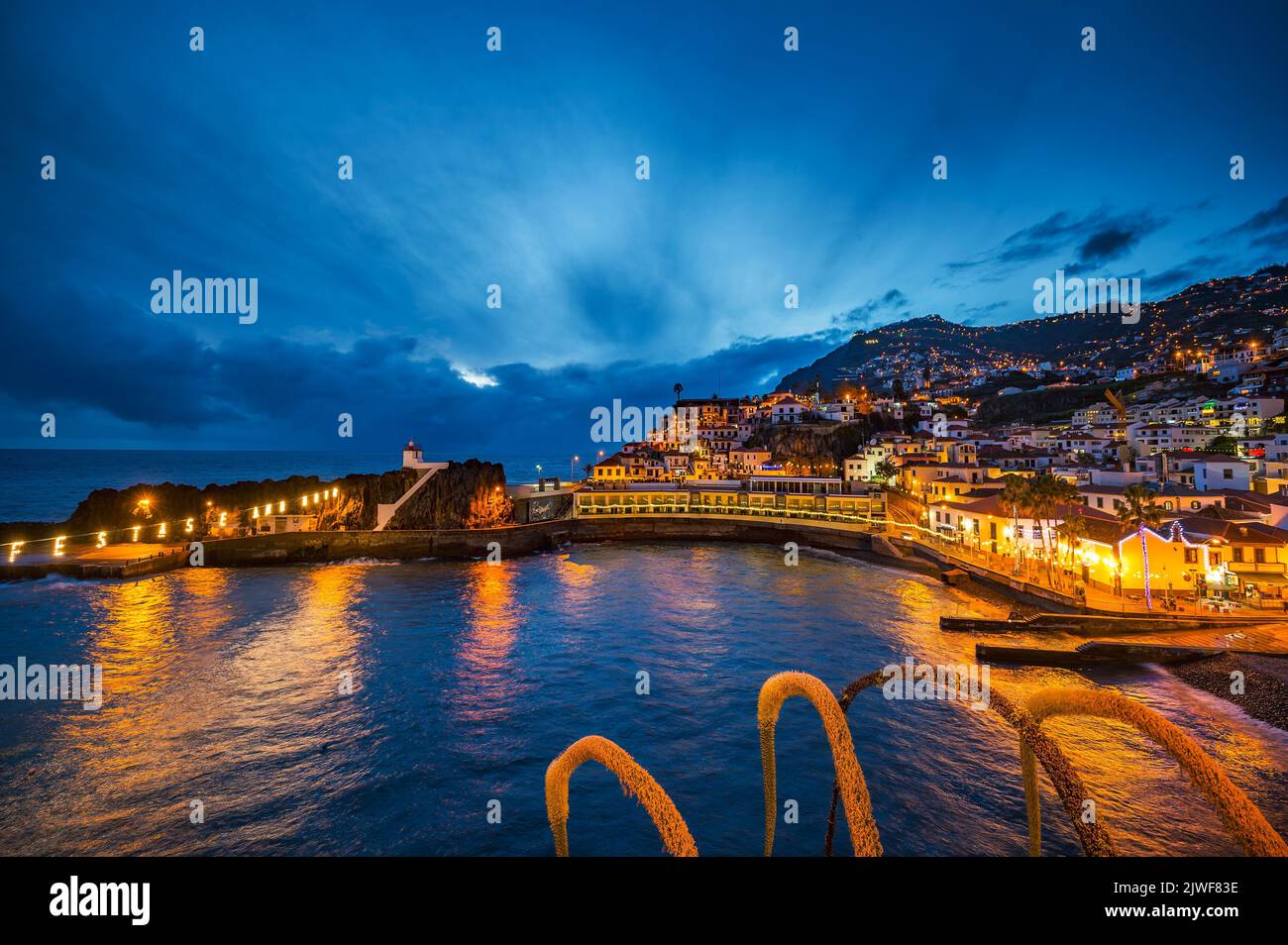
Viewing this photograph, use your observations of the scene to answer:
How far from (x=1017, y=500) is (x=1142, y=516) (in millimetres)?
6892

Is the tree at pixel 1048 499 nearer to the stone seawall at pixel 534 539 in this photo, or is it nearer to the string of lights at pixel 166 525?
the stone seawall at pixel 534 539

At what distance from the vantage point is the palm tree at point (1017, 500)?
33781 millimetres

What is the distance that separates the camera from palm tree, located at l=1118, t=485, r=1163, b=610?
26.1 metres

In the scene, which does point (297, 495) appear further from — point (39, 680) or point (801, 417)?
point (801, 417)

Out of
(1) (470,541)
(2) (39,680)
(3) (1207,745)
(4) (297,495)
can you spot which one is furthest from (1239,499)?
(4) (297,495)

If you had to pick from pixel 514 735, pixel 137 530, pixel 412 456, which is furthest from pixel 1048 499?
pixel 137 530

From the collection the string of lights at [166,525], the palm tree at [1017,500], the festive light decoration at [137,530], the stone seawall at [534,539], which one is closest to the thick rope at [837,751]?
the palm tree at [1017,500]

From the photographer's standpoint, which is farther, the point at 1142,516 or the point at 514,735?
the point at 1142,516

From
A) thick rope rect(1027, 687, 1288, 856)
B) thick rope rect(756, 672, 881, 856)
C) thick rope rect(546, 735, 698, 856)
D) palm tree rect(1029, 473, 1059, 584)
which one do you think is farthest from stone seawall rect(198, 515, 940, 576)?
thick rope rect(546, 735, 698, 856)

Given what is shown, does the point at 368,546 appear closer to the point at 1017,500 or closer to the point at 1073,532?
the point at 1017,500

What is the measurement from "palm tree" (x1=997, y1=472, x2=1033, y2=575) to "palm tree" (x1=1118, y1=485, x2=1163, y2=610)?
4.57 meters

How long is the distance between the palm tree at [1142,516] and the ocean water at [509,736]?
7884 millimetres

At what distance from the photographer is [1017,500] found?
34625 mm

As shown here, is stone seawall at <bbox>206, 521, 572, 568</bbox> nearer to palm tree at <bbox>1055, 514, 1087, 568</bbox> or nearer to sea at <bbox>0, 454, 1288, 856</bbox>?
sea at <bbox>0, 454, 1288, 856</bbox>
